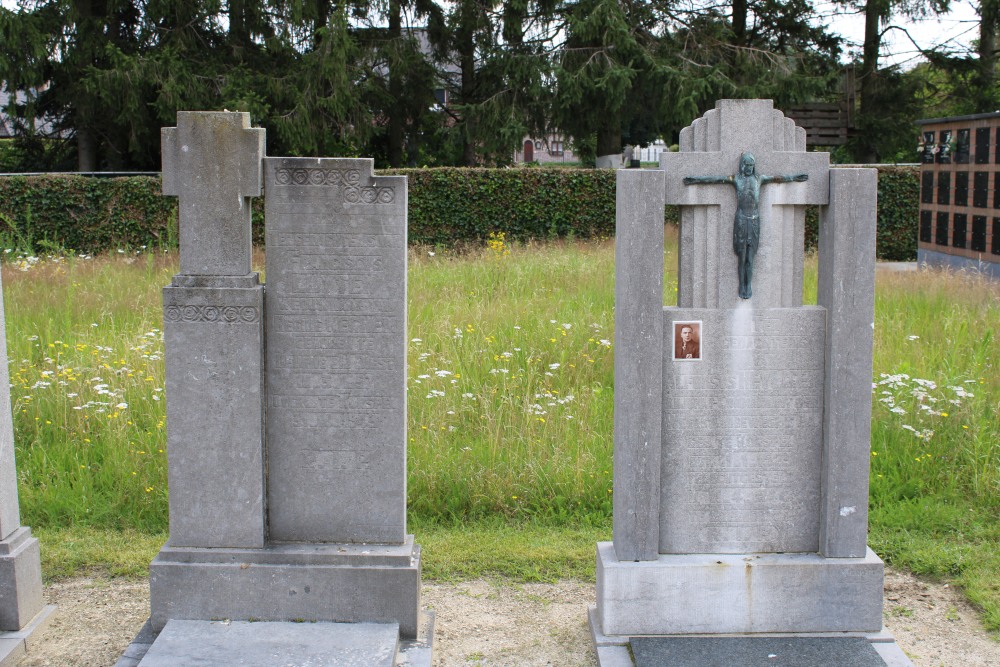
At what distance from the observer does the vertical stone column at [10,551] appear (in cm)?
449

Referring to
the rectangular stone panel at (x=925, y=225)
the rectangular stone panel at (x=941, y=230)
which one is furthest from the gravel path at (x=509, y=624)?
the rectangular stone panel at (x=925, y=225)

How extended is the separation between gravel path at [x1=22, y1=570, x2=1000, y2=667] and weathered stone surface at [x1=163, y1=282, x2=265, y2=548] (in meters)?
0.74

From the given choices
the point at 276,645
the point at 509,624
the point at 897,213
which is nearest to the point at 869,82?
the point at 897,213

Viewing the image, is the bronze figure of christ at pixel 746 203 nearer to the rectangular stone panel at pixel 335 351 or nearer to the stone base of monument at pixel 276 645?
the rectangular stone panel at pixel 335 351

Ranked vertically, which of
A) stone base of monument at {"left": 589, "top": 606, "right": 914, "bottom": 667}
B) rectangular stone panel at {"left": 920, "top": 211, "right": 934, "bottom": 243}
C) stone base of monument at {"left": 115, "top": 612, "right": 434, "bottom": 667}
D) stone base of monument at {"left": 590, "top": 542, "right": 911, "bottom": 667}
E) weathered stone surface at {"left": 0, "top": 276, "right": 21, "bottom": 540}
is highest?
rectangular stone panel at {"left": 920, "top": 211, "right": 934, "bottom": 243}

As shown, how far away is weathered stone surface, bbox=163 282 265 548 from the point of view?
4.39m

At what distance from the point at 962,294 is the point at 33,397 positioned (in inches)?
357

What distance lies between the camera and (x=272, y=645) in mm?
4199

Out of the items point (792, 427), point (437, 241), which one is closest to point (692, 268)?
point (792, 427)

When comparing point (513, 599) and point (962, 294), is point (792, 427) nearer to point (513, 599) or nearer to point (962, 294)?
point (513, 599)

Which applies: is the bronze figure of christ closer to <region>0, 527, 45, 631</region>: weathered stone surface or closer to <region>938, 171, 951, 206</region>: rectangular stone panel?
<region>0, 527, 45, 631</region>: weathered stone surface

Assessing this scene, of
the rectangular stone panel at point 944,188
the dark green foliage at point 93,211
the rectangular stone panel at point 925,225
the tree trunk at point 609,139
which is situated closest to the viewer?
the rectangular stone panel at point 944,188

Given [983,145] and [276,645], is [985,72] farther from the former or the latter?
[276,645]

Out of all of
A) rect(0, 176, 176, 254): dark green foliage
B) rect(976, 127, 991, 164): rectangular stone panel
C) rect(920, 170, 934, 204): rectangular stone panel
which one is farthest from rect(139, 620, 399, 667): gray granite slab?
rect(0, 176, 176, 254): dark green foliage
